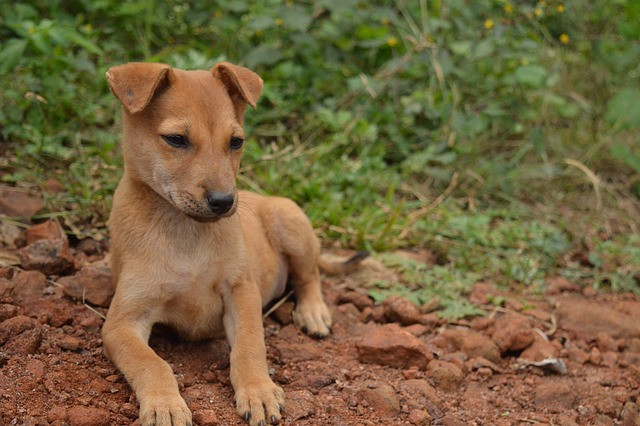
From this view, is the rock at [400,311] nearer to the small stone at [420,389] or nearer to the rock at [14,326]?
the small stone at [420,389]

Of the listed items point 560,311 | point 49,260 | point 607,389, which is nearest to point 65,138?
point 49,260

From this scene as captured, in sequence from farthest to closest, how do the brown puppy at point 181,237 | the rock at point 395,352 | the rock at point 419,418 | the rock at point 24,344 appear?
the rock at point 395,352, the rock at point 24,344, the rock at point 419,418, the brown puppy at point 181,237

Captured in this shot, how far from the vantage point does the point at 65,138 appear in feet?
23.7

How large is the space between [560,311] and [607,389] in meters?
1.13

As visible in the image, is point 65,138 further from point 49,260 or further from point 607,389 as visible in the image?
point 607,389

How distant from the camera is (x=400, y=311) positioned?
572 cm

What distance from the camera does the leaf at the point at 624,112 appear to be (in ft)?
28.8

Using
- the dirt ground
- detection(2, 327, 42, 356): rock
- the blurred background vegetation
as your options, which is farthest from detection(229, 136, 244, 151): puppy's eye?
the blurred background vegetation

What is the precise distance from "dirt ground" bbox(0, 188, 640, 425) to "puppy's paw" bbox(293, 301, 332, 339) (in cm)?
8

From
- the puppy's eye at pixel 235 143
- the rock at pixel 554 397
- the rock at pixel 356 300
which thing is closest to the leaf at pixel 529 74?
the rock at pixel 356 300

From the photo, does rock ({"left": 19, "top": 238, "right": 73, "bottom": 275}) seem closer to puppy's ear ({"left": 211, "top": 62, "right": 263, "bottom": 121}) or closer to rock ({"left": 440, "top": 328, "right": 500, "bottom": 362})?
puppy's ear ({"left": 211, "top": 62, "right": 263, "bottom": 121})

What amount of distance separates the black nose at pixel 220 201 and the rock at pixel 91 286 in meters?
1.37

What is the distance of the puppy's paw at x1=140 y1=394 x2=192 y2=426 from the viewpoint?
3.85 meters

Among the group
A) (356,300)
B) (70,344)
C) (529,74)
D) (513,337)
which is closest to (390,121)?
(529,74)
